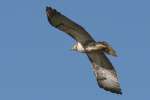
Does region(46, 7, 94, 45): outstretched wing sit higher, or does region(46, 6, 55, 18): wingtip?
region(46, 6, 55, 18): wingtip

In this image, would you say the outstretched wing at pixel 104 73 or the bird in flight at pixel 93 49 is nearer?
the bird in flight at pixel 93 49

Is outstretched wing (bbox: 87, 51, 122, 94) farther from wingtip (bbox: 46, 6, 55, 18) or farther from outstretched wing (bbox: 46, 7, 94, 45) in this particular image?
wingtip (bbox: 46, 6, 55, 18)

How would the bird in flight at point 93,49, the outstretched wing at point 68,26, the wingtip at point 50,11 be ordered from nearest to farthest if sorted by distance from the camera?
the wingtip at point 50,11 → the outstretched wing at point 68,26 → the bird in flight at point 93,49

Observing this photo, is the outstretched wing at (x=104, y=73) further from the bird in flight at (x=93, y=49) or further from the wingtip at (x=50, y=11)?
the wingtip at (x=50, y=11)

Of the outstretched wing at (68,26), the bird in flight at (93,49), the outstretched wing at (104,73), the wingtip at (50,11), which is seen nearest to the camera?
the wingtip at (50,11)

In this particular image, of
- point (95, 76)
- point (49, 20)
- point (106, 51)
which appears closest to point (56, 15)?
point (49, 20)

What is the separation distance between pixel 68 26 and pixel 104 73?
4.13m

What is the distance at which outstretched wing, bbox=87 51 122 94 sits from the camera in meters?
38.7

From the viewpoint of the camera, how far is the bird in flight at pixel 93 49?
36.0m

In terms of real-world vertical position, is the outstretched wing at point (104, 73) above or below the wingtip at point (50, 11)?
below

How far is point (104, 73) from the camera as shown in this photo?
39469 millimetres

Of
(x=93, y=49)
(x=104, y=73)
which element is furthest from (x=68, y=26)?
(x=104, y=73)

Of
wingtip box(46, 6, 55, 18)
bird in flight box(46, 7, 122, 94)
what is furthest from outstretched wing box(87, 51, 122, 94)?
wingtip box(46, 6, 55, 18)

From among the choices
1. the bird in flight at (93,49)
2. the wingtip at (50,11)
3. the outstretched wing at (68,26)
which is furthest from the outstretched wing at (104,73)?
the wingtip at (50,11)
